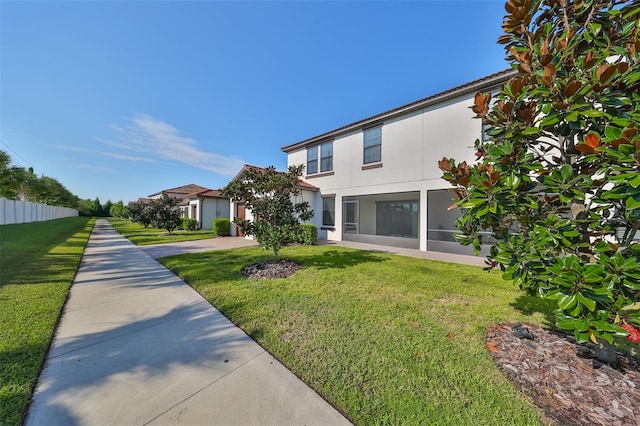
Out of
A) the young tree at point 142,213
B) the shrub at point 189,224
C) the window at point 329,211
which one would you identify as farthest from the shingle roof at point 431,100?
the young tree at point 142,213

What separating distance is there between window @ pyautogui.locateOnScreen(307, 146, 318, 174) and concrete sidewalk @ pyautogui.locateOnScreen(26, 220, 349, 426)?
1176 cm

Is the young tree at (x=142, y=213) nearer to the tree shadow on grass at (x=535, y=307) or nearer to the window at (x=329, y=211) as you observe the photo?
the window at (x=329, y=211)

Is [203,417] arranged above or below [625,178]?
below

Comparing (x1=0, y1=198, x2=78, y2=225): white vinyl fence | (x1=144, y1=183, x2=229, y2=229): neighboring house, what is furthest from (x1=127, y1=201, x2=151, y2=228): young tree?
(x1=0, y1=198, x2=78, y2=225): white vinyl fence

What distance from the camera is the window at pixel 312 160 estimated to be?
1481 centimetres

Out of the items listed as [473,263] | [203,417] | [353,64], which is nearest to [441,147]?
[473,263]

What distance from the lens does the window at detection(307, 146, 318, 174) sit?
14812 millimetres

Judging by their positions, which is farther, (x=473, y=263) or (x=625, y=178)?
(x=473, y=263)

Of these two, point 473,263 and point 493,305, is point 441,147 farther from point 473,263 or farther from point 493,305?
point 493,305

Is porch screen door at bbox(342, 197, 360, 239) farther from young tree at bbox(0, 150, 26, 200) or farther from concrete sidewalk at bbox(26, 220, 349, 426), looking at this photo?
young tree at bbox(0, 150, 26, 200)

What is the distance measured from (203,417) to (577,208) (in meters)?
4.39

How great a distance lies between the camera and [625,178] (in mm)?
1643

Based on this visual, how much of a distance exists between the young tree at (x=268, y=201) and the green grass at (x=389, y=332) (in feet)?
4.06

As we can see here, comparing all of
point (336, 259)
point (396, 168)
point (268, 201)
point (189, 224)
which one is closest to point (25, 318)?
point (268, 201)
